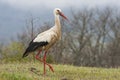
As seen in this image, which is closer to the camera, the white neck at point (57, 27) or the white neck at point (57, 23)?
the white neck at point (57, 27)

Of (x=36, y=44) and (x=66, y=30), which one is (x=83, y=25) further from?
(x=36, y=44)

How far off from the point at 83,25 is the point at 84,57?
6482 mm

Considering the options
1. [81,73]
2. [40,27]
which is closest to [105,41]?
[40,27]

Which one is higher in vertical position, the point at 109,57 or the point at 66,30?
the point at 66,30

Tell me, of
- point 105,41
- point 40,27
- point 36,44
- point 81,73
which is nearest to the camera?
point 36,44

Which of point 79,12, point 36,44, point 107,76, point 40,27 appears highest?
point 79,12

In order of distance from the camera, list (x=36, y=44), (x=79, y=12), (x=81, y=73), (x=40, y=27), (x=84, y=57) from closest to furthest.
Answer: (x=36, y=44) < (x=81, y=73) < (x=40, y=27) < (x=84, y=57) < (x=79, y=12)

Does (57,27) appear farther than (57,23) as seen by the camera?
No

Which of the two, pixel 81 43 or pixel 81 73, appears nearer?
pixel 81 73

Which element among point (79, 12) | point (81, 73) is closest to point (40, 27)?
point (81, 73)

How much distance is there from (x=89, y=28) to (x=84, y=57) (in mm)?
7122

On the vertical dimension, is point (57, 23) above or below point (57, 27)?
above

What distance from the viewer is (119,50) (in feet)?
A: 199

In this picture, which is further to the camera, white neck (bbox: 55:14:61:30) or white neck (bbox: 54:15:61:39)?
white neck (bbox: 55:14:61:30)
